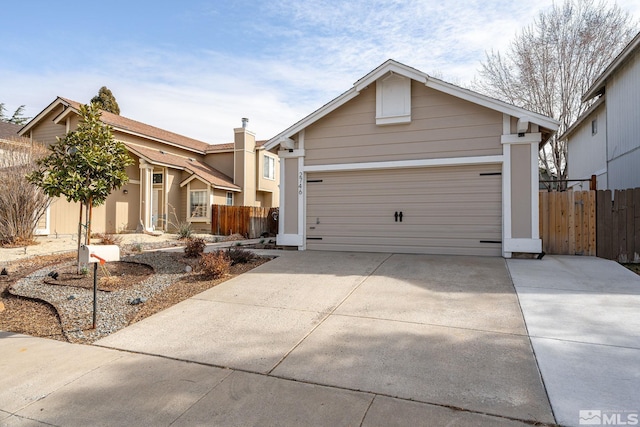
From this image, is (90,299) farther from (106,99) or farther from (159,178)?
(106,99)

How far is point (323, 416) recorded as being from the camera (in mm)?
2557

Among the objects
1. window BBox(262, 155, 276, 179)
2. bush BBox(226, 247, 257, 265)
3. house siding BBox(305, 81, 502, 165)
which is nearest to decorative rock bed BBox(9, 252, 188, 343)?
bush BBox(226, 247, 257, 265)

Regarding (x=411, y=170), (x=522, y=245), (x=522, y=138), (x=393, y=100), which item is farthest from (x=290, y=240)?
(x=522, y=138)

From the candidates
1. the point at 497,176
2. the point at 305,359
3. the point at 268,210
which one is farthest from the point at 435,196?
the point at 268,210

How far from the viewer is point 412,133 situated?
8.66m

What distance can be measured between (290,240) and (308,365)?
6.33m

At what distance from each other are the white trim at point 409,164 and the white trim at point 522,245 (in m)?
1.84

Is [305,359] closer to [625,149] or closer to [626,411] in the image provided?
[626,411]

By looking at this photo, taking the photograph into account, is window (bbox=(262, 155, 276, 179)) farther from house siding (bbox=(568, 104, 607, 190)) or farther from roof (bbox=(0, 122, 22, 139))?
house siding (bbox=(568, 104, 607, 190))

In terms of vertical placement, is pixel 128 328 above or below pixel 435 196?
below

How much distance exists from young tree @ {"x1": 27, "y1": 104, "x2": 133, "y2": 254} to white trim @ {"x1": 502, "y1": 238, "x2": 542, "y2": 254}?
27.7 feet

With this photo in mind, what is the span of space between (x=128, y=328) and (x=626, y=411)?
5.08m

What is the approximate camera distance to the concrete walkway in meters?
2.63

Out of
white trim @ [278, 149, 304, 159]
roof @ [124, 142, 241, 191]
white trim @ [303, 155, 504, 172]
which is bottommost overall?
white trim @ [303, 155, 504, 172]
